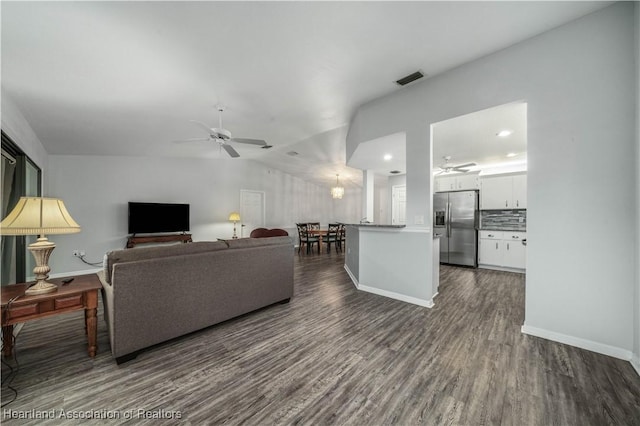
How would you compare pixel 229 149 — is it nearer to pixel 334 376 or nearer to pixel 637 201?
pixel 334 376

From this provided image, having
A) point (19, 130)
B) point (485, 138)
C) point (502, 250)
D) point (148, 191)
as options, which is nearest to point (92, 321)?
point (19, 130)

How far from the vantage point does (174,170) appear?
20.5 feet

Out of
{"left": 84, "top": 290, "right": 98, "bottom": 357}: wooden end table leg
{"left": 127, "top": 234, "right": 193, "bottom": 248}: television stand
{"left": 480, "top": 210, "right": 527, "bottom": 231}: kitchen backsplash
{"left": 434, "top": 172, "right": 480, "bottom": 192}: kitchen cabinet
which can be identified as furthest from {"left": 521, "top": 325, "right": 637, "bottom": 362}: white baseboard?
{"left": 127, "top": 234, "right": 193, "bottom": 248}: television stand

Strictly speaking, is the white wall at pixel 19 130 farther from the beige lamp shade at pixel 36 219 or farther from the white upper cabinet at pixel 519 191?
the white upper cabinet at pixel 519 191

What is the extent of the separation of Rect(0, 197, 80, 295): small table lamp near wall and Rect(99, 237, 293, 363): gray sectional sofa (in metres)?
0.36

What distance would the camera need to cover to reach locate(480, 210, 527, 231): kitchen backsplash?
5.08 metres

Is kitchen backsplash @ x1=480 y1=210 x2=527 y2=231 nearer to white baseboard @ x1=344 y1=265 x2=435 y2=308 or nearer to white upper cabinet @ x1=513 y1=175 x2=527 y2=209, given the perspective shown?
white upper cabinet @ x1=513 y1=175 x2=527 y2=209

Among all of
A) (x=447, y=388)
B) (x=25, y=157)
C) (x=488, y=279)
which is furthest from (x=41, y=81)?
(x=488, y=279)

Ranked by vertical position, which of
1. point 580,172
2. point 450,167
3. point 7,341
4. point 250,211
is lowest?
point 7,341

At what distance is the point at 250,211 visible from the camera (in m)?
7.86

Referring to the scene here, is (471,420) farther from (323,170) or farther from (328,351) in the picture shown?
(323,170)

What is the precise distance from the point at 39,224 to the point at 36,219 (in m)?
0.04

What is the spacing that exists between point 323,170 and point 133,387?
7040 mm

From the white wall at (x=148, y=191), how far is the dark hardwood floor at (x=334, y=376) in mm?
3173
